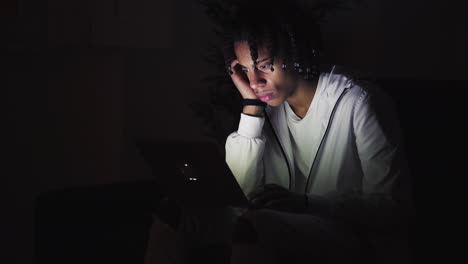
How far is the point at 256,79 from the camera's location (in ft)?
5.18

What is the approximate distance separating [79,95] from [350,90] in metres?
1.46

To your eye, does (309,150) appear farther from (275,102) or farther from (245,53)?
(245,53)

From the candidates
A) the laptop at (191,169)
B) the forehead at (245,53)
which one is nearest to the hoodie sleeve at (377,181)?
the laptop at (191,169)

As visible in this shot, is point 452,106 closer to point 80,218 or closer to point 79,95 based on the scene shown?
point 80,218

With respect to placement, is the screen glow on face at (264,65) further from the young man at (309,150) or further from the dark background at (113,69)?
the dark background at (113,69)

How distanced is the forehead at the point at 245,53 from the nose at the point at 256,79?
0.10 ft

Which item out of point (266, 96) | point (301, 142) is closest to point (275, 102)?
point (266, 96)

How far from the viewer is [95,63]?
101 inches

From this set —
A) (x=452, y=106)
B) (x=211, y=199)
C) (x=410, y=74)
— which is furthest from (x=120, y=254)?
(x=410, y=74)

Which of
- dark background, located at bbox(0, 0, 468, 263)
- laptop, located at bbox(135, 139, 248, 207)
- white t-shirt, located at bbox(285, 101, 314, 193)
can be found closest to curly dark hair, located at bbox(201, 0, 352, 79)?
white t-shirt, located at bbox(285, 101, 314, 193)

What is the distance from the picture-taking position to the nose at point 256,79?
157cm

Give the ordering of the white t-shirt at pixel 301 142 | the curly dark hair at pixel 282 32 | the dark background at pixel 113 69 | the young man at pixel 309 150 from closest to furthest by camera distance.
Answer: the young man at pixel 309 150, the curly dark hair at pixel 282 32, the white t-shirt at pixel 301 142, the dark background at pixel 113 69

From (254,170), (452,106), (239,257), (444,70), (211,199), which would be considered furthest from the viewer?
(444,70)

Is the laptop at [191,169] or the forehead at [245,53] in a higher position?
the forehead at [245,53]
